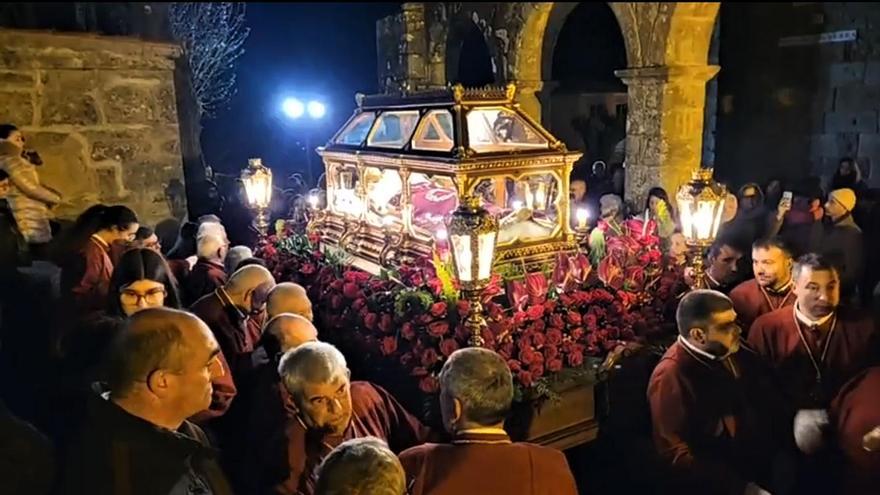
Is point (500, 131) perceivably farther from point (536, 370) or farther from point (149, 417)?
point (149, 417)

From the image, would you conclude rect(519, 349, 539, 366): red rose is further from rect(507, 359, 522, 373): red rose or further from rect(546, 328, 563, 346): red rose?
rect(546, 328, 563, 346): red rose

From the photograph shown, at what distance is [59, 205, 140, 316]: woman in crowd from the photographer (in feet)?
11.6

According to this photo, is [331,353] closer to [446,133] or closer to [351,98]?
[446,133]

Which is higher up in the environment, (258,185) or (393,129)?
(393,129)

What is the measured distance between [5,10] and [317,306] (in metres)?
2.44

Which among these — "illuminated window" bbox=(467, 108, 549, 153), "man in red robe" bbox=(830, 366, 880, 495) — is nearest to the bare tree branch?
"illuminated window" bbox=(467, 108, 549, 153)

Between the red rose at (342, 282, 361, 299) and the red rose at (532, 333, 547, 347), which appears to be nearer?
the red rose at (532, 333, 547, 347)

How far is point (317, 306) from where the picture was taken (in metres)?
4.17

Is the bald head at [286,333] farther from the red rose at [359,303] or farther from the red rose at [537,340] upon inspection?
the red rose at [537,340]

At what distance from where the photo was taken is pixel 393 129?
15.0ft

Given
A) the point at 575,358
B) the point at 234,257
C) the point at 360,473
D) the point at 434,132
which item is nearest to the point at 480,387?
the point at 360,473

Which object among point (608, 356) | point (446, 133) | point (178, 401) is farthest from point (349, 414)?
point (446, 133)

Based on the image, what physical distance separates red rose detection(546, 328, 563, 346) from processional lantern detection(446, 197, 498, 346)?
47cm

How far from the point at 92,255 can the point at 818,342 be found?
3.66 meters
